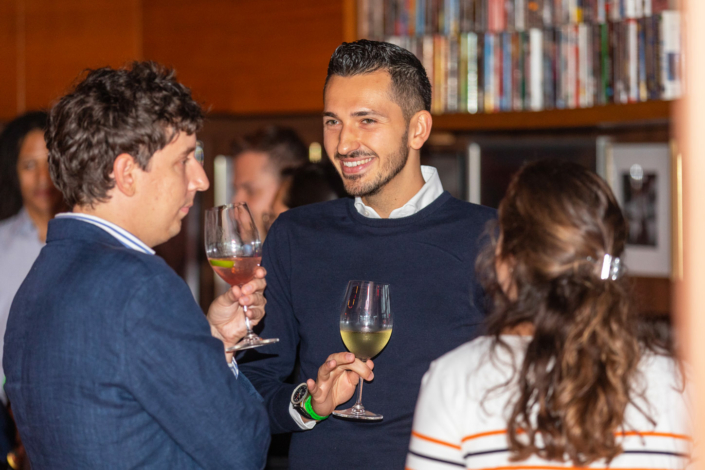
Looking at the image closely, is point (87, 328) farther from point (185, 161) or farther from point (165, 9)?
point (165, 9)

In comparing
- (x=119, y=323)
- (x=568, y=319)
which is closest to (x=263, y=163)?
(x=119, y=323)

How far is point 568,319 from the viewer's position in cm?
102

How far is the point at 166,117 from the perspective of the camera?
1.23 m

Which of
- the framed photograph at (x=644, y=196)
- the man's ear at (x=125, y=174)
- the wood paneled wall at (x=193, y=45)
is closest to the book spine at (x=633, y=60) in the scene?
the framed photograph at (x=644, y=196)

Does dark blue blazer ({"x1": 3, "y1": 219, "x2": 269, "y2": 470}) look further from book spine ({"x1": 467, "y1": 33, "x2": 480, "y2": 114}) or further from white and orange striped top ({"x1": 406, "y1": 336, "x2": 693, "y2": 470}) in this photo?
book spine ({"x1": 467, "y1": 33, "x2": 480, "y2": 114})

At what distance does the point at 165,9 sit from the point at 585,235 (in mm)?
3148

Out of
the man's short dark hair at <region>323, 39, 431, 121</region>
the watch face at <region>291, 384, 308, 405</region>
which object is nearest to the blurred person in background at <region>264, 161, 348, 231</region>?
the man's short dark hair at <region>323, 39, 431, 121</region>

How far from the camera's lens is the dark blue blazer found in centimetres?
108

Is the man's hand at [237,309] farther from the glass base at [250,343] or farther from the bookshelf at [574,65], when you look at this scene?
the bookshelf at [574,65]

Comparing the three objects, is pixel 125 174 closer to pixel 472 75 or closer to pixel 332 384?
pixel 332 384

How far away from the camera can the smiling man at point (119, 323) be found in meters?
1.08

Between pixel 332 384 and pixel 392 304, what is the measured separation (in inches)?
10.1

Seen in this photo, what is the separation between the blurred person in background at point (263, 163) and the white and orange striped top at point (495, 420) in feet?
5.99

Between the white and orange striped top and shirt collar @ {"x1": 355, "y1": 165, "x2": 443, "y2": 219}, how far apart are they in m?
0.67
